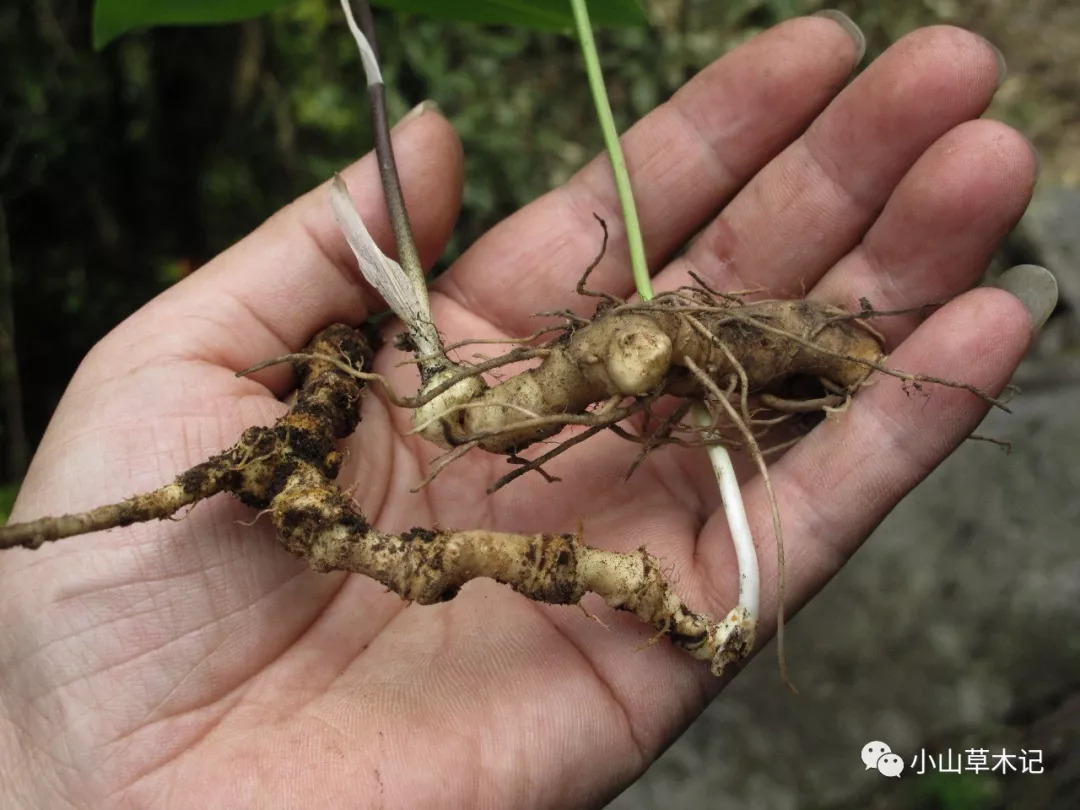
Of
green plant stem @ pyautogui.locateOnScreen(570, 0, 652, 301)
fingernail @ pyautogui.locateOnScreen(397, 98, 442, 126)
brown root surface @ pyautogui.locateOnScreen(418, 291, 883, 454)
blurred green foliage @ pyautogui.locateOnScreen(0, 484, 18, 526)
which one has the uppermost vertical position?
fingernail @ pyautogui.locateOnScreen(397, 98, 442, 126)

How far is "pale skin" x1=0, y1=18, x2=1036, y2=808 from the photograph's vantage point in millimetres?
1122

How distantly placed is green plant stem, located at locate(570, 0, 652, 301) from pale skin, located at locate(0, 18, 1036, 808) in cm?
10

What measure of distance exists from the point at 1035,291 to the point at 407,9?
4.01 feet

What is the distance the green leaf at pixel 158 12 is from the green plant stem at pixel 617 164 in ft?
1.85

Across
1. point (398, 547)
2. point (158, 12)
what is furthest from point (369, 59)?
point (398, 547)

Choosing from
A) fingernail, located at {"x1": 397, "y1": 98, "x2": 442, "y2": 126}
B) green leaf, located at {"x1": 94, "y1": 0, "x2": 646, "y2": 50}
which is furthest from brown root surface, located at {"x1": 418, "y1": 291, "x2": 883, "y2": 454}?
green leaf, located at {"x1": 94, "y1": 0, "x2": 646, "y2": 50}

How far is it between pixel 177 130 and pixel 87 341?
589 mm

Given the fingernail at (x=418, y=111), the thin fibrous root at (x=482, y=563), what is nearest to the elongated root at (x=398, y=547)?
the thin fibrous root at (x=482, y=563)

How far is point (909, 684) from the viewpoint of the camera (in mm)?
1936

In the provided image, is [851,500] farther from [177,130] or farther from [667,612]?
[177,130]

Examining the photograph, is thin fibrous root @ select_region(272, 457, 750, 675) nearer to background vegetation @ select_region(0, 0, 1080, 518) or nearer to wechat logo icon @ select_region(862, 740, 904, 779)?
wechat logo icon @ select_region(862, 740, 904, 779)

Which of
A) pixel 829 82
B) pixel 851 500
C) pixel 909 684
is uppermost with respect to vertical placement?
pixel 829 82

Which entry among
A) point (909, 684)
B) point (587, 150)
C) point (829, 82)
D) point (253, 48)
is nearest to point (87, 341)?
point (253, 48)

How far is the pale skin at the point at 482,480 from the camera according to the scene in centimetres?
112
